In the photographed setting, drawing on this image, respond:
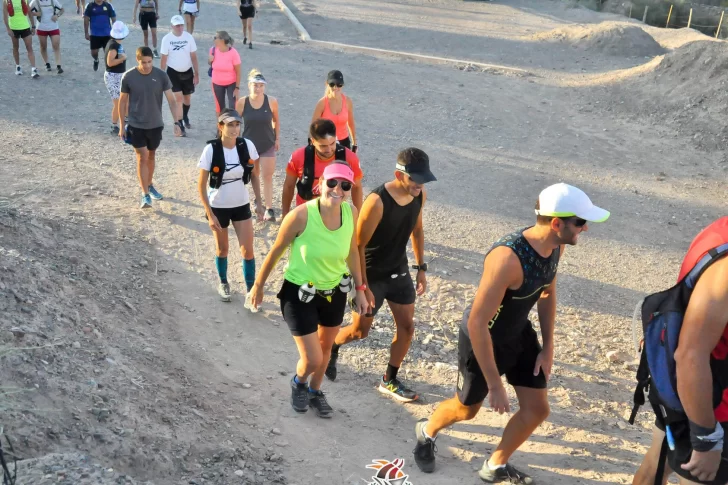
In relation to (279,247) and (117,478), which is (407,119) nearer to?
(279,247)

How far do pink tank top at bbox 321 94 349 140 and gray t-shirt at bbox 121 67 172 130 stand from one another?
7.10 feet

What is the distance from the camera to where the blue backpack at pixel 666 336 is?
337 centimetres

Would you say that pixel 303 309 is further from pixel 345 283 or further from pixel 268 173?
pixel 268 173

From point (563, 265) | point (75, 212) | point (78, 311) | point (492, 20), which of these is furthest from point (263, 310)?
point (492, 20)

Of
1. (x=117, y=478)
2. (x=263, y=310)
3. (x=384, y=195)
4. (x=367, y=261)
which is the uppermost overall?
(x=384, y=195)

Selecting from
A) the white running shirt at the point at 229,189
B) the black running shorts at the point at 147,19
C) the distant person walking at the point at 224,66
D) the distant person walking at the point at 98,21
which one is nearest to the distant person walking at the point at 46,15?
the distant person walking at the point at 98,21

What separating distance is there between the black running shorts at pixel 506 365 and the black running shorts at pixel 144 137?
223 inches

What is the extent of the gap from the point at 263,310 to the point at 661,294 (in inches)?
176

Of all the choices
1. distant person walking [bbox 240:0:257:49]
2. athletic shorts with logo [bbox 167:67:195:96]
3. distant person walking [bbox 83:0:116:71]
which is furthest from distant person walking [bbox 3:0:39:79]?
distant person walking [bbox 240:0:257:49]

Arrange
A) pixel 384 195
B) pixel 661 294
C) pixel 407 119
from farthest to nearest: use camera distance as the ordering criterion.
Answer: pixel 407 119, pixel 384 195, pixel 661 294

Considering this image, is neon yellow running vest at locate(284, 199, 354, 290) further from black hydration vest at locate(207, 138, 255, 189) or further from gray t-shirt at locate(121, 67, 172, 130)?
gray t-shirt at locate(121, 67, 172, 130)

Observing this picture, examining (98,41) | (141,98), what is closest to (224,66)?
(141,98)

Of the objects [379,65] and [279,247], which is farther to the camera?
[379,65]

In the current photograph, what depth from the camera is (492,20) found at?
24.7 metres
